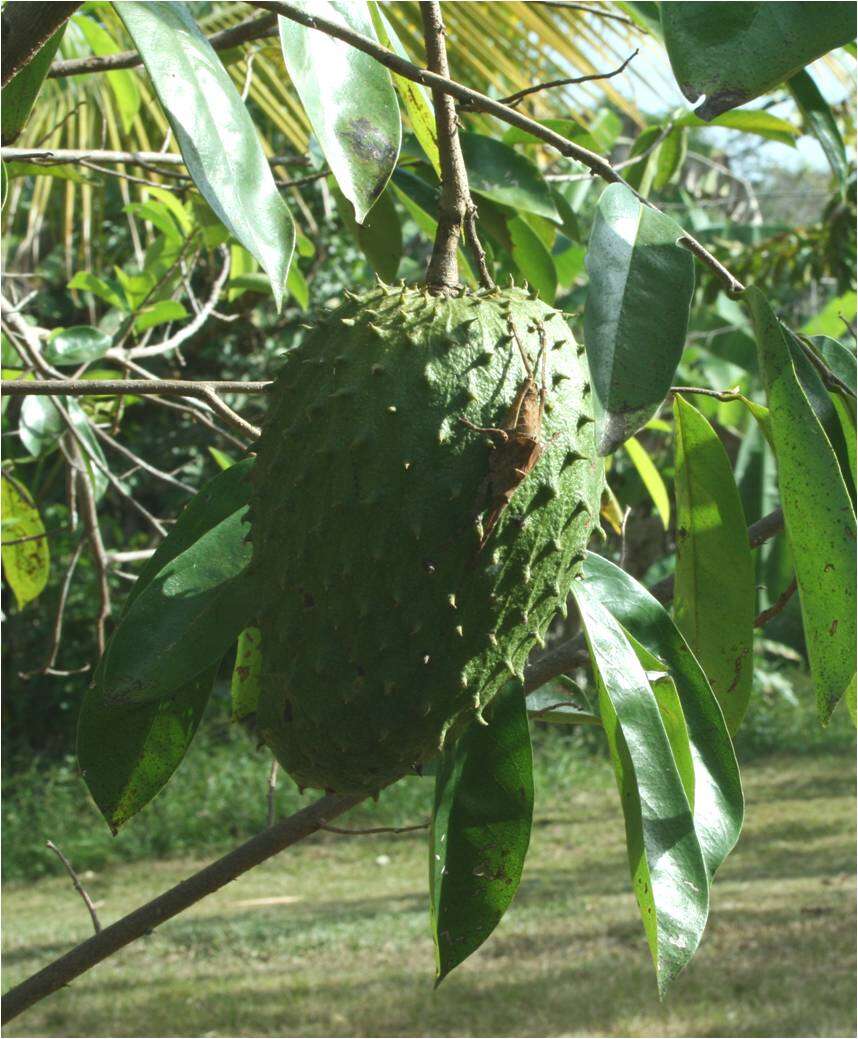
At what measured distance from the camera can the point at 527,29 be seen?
108 inches

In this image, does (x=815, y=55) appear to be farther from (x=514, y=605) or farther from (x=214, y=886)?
(x=214, y=886)

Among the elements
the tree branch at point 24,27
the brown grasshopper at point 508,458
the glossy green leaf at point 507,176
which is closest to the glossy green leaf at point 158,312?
the glossy green leaf at point 507,176

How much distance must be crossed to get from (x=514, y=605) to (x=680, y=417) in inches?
12.8

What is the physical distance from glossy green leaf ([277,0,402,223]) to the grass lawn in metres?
3.73

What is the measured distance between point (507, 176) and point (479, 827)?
0.63m

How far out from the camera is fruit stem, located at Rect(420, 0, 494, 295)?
2.62ft

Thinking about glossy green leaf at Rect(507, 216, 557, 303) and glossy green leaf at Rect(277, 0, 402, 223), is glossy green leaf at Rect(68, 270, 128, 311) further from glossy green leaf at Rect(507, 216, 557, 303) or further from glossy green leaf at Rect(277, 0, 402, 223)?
glossy green leaf at Rect(277, 0, 402, 223)

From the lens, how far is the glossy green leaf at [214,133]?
0.66 meters

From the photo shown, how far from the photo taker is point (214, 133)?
0.69m

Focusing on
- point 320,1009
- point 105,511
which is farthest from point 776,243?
point 105,511

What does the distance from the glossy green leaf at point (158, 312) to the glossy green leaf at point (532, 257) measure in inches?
48.4

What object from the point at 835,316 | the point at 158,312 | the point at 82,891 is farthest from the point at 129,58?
the point at 158,312

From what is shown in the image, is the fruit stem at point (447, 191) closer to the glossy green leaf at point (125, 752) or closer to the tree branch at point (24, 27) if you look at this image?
the tree branch at point (24, 27)

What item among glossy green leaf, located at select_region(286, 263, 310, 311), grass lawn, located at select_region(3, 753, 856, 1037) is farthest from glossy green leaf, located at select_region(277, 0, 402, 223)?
grass lawn, located at select_region(3, 753, 856, 1037)
